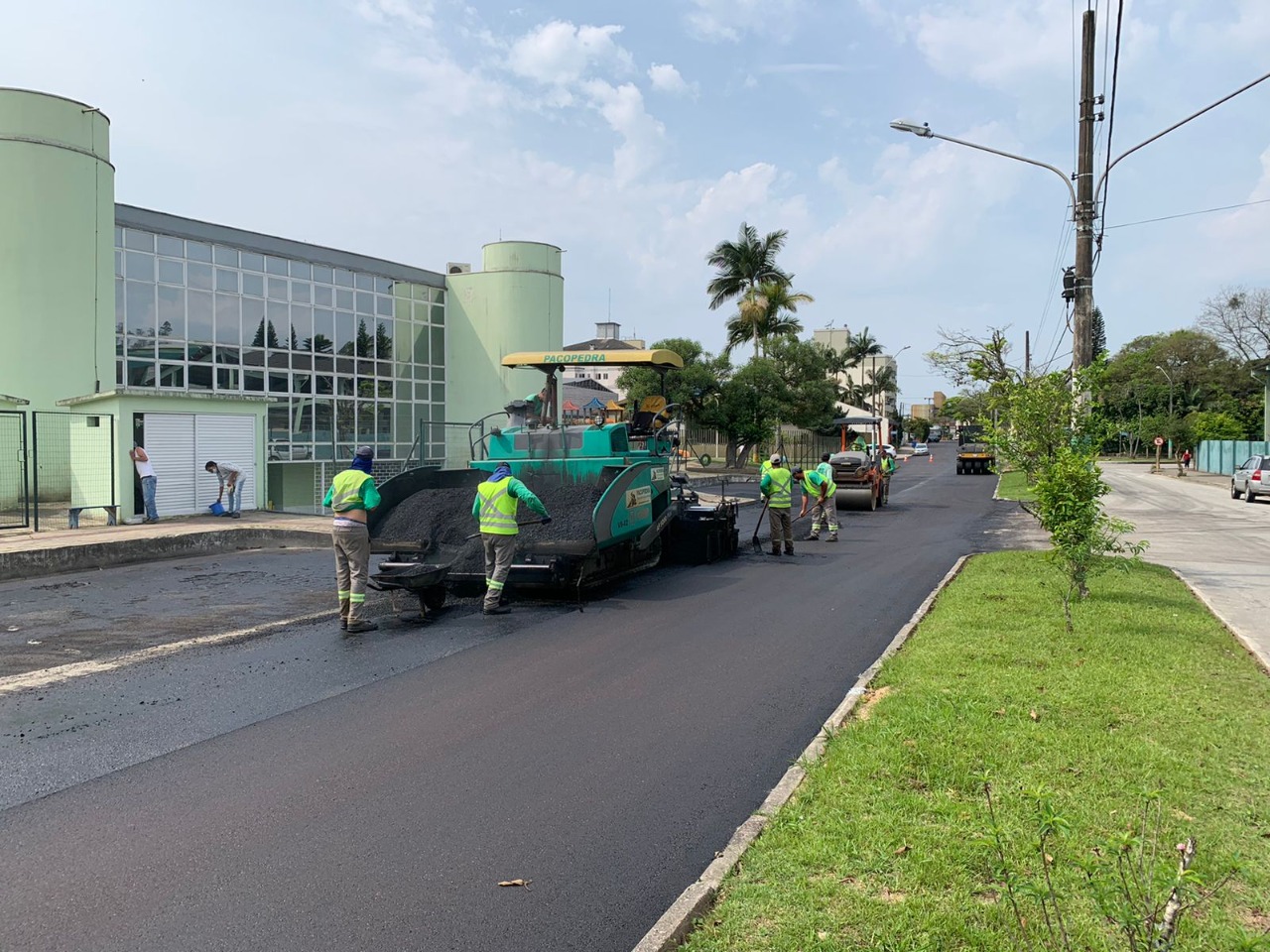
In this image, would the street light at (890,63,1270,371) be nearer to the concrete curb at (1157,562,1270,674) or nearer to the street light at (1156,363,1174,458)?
the concrete curb at (1157,562,1270,674)

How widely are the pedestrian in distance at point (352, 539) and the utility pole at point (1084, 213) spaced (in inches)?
367

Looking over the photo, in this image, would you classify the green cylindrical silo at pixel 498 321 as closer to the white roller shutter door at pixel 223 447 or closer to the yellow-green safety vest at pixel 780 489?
the white roller shutter door at pixel 223 447

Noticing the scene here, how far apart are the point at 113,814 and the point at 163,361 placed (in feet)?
76.0

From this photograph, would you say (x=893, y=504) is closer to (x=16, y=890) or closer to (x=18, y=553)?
(x=18, y=553)

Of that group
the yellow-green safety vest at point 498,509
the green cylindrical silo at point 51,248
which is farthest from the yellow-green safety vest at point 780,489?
the green cylindrical silo at point 51,248

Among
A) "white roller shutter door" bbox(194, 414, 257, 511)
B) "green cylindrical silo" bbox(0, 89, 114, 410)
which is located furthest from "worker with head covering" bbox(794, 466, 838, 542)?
"green cylindrical silo" bbox(0, 89, 114, 410)

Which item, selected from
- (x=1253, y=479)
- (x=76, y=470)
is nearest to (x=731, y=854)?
(x=76, y=470)

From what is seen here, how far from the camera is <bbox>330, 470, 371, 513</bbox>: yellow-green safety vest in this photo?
366 inches

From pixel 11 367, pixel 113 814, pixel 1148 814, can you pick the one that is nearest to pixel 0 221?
pixel 11 367

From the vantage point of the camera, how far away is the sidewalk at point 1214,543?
9547 millimetres

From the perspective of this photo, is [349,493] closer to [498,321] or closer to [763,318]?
[498,321]

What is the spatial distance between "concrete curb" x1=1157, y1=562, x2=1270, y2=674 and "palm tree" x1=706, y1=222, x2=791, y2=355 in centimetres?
3888

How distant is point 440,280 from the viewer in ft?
112

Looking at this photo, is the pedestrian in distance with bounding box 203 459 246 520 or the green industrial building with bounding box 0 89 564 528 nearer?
the green industrial building with bounding box 0 89 564 528
